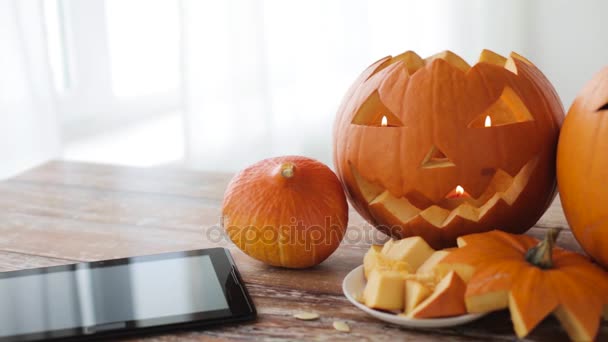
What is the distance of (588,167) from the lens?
74 centimetres

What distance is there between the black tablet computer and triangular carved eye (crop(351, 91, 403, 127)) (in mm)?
232

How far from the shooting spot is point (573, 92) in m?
2.16

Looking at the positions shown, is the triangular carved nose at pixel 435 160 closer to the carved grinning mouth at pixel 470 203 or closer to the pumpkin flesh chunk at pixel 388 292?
the carved grinning mouth at pixel 470 203

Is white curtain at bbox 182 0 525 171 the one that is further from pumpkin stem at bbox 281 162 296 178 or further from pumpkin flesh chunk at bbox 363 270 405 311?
pumpkin flesh chunk at bbox 363 270 405 311

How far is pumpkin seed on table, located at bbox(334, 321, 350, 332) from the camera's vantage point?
715mm

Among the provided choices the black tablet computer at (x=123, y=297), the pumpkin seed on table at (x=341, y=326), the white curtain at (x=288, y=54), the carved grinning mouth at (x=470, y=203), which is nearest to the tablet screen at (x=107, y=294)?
the black tablet computer at (x=123, y=297)

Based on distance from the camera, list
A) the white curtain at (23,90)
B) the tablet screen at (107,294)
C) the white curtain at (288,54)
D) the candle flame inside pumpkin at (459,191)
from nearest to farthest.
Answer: the tablet screen at (107,294)
the candle flame inside pumpkin at (459,191)
the white curtain at (23,90)
the white curtain at (288,54)

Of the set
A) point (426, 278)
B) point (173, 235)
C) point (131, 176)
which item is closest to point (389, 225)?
point (426, 278)

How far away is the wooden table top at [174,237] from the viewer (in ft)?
2.36

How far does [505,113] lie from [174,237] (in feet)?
1.49

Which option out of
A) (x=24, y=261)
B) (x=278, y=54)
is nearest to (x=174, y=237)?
(x=24, y=261)

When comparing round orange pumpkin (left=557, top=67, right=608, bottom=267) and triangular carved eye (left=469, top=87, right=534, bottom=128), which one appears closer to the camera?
round orange pumpkin (left=557, top=67, right=608, bottom=267)

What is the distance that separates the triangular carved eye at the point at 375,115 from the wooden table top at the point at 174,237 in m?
0.16

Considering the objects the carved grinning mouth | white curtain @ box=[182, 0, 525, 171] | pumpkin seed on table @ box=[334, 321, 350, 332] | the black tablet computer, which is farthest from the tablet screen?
white curtain @ box=[182, 0, 525, 171]
